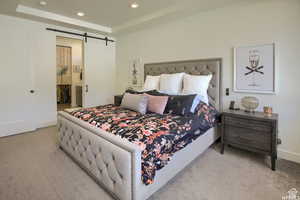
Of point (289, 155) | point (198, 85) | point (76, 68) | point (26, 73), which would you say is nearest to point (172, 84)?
point (198, 85)

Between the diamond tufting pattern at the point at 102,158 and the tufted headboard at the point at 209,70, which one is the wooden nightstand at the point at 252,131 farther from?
the diamond tufting pattern at the point at 102,158

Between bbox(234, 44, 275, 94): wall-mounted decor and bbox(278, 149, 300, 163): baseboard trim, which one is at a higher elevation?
bbox(234, 44, 275, 94): wall-mounted decor

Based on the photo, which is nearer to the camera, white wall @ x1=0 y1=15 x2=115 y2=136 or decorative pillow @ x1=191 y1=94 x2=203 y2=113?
decorative pillow @ x1=191 y1=94 x2=203 y2=113

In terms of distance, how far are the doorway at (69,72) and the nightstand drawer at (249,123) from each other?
5.40m

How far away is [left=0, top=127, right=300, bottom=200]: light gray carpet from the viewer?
6.12 ft

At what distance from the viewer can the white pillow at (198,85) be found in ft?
10.2

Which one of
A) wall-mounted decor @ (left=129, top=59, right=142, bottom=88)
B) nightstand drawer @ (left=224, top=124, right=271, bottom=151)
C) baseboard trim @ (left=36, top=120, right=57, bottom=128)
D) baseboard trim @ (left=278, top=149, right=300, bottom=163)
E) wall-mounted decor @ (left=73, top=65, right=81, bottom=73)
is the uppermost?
wall-mounted decor @ (left=73, top=65, right=81, bottom=73)

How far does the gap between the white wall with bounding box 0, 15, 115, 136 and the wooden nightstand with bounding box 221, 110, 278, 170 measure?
4136 mm

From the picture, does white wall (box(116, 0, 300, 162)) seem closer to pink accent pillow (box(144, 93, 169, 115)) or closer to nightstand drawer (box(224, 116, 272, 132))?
nightstand drawer (box(224, 116, 272, 132))

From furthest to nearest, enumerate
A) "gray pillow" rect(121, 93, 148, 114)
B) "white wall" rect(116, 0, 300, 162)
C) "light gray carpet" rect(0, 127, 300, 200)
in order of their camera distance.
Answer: "gray pillow" rect(121, 93, 148, 114)
"white wall" rect(116, 0, 300, 162)
"light gray carpet" rect(0, 127, 300, 200)

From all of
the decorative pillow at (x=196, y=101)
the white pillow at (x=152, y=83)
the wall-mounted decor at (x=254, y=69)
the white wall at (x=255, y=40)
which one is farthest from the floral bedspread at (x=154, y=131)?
the white pillow at (x=152, y=83)

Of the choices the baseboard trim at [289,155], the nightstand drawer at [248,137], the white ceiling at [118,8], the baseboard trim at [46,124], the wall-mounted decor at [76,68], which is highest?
the white ceiling at [118,8]

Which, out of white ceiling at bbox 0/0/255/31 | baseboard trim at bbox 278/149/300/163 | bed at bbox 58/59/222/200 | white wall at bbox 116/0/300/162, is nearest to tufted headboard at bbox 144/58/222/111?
bed at bbox 58/59/222/200

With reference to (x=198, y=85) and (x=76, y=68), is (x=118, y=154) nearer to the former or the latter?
(x=198, y=85)
